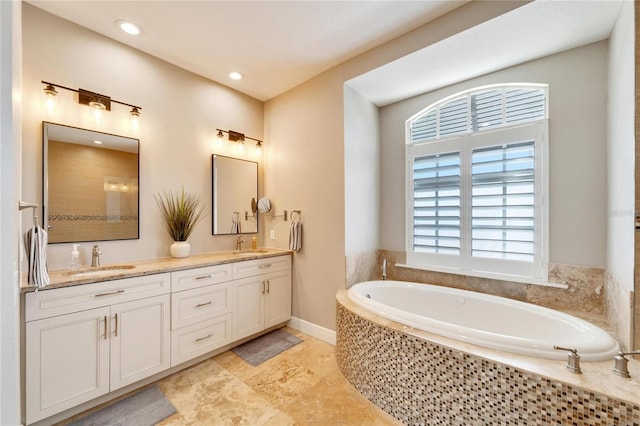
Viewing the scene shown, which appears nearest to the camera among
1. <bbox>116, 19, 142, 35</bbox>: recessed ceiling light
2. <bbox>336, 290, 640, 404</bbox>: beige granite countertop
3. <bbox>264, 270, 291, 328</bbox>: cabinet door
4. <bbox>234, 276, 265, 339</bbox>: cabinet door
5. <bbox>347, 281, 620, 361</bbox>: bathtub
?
<bbox>336, 290, 640, 404</bbox>: beige granite countertop

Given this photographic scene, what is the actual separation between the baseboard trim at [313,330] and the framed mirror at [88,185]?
191 centimetres

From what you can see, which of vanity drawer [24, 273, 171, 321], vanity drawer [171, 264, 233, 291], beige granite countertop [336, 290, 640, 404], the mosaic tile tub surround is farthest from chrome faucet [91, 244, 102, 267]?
beige granite countertop [336, 290, 640, 404]

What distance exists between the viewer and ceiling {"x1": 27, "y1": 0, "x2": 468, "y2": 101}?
6.46ft

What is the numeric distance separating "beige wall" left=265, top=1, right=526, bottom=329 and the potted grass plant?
42.6 inches

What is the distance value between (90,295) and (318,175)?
213 centimetres

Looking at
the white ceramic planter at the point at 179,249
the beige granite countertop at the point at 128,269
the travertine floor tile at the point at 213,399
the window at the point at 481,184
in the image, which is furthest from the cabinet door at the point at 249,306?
the window at the point at 481,184

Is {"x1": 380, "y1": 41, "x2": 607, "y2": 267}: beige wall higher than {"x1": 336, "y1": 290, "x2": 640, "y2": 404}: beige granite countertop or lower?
higher

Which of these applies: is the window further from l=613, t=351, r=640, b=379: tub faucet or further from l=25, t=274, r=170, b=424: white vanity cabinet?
l=25, t=274, r=170, b=424: white vanity cabinet

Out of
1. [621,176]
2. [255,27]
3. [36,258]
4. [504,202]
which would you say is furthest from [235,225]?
[621,176]

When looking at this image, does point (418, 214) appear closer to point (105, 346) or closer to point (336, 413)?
point (336, 413)

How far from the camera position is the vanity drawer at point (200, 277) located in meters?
2.21

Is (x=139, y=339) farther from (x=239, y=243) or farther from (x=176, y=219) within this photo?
(x=239, y=243)

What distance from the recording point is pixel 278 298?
10.0ft

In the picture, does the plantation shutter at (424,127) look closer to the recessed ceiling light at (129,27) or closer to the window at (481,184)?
the window at (481,184)
